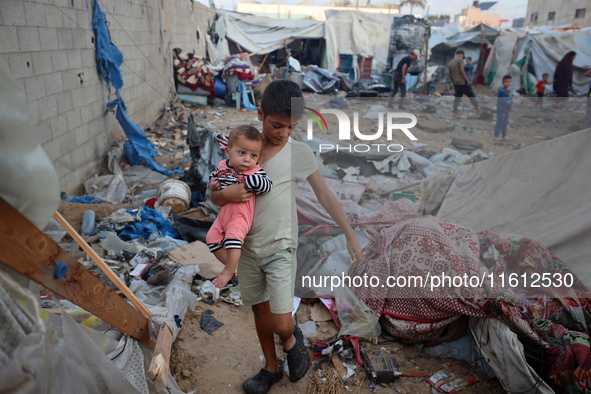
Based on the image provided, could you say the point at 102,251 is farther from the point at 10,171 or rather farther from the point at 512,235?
the point at 512,235

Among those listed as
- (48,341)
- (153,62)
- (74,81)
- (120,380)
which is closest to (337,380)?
(120,380)

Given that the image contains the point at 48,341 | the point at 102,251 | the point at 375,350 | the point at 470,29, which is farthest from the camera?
the point at 470,29

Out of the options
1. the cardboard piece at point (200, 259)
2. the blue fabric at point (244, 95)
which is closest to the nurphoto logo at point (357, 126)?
the cardboard piece at point (200, 259)

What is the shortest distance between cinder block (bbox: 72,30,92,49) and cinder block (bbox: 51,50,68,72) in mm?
371

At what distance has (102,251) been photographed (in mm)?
3551

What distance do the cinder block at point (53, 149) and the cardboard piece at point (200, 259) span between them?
1.91 metres

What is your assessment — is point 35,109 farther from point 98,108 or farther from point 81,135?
point 98,108

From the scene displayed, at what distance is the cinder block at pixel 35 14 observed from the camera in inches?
151

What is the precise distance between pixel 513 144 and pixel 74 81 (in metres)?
5.25

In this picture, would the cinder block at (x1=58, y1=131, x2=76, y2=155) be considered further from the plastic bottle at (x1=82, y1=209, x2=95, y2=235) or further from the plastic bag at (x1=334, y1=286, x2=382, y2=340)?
the plastic bag at (x1=334, y1=286, x2=382, y2=340)

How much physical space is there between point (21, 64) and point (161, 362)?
11.9 feet

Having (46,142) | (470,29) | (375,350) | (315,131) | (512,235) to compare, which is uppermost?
(470,29)

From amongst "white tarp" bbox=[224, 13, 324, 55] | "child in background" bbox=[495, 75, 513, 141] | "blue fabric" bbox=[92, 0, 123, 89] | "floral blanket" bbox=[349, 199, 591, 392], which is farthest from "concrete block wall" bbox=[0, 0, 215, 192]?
"white tarp" bbox=[224, 13, 324, 55]

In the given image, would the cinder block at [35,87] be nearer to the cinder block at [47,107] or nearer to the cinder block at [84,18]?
the cinder block at [47,107]
